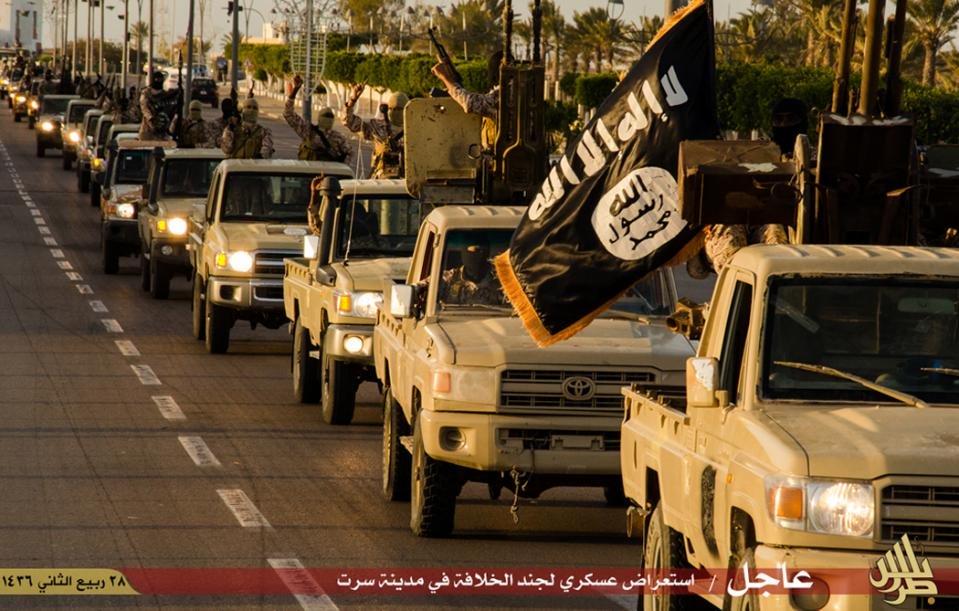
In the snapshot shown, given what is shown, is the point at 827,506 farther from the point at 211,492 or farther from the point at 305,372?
the point at 305,372

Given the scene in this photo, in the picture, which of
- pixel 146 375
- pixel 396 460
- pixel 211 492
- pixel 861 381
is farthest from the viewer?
pixel 146 375

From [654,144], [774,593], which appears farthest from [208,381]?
[774,593]

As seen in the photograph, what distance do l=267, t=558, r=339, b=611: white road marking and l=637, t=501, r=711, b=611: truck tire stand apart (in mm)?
1689

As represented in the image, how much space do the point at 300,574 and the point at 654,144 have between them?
2.84 m

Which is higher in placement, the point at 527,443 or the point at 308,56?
the point at 308,56

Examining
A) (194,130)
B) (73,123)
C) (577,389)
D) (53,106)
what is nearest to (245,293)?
(577,389)

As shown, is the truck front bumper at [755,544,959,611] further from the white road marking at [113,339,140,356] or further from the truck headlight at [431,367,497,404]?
the white road marking at [113,339,140,356]

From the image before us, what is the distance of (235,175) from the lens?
22.7 metres

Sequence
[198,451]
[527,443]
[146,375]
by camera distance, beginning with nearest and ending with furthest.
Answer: [527,443]
[198,451]
[146,375]

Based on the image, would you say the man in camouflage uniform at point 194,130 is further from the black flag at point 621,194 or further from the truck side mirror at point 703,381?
the truck side mirror at point 703,381

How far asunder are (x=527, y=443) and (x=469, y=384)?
450 mm

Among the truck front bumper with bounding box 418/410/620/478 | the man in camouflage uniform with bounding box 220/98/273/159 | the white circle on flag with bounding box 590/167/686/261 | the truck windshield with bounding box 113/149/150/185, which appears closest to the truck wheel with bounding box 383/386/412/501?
the truck front bumper with bounding box 418/410/620/478

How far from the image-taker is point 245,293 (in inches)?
870

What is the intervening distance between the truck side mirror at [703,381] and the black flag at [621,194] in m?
1.90
